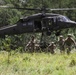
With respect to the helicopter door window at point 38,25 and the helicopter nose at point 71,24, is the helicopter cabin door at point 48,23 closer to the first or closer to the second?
the helicopter door window at point 38,25

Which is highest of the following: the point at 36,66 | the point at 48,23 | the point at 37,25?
the point at 36,66

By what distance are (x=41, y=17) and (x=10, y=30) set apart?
252cm

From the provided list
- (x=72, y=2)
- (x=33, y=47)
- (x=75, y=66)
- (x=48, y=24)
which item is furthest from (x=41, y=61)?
(x=72, y=2)

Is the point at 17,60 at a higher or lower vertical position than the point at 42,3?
higher

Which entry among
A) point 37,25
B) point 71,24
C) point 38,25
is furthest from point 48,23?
point 71,24

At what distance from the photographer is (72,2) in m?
51.6

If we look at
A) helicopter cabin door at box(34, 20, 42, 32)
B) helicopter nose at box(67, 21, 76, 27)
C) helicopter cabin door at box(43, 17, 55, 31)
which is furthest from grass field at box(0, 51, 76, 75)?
helicopter nose at box(67, 21, 76, 27)

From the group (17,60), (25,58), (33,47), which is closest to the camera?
(17,60)

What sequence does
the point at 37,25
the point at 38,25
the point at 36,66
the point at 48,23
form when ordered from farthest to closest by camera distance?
the point at 37,25 < the point at 38,25 < the point at 48,23 < the point at 36,66

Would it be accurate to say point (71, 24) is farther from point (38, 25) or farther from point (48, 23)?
point (38, 25)

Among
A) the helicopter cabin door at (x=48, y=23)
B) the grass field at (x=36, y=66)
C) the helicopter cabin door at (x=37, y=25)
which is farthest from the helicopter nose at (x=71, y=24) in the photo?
the grass field at (x=36, y=66)

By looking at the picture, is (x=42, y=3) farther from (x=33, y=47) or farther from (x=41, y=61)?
(x=41, y=61)

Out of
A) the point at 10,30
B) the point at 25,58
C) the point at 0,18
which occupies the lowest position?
the point at 0,18

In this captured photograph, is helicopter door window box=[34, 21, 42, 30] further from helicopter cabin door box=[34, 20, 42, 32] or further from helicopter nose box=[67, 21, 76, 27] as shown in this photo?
helicopter nose box=[67, 21, 76, 27]
